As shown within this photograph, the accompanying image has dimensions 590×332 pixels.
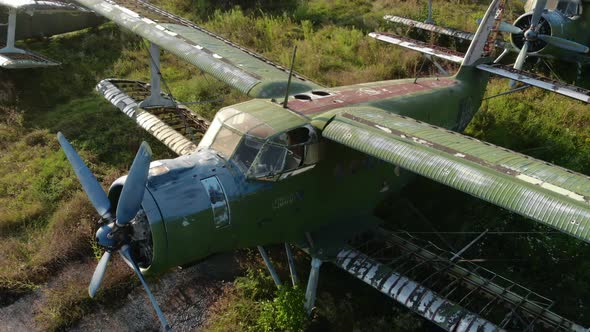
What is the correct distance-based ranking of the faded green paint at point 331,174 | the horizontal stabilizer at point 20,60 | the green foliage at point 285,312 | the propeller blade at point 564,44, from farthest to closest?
the horizontal stabilizer at point 20,60, the propeller blade at point 564,44, the green foliage at point 285,312, the faded green paint at point 331,174

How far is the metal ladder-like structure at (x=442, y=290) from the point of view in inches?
227

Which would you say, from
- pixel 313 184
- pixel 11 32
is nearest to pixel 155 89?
pixel 313 184

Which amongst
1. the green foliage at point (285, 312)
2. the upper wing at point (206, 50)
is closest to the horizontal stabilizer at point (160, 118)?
the upper wing at point (206, 50)

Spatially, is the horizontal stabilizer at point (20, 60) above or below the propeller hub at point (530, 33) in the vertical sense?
below

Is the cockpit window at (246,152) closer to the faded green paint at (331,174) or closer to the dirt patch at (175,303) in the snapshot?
the faded green paint at (331,174)

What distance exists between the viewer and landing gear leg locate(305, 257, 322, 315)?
6.72 m

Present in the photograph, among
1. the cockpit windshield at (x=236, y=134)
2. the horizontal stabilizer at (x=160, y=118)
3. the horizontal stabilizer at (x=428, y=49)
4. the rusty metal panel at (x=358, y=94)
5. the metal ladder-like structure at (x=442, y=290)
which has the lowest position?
the metal ladder-like structure at (x=442, y=290)

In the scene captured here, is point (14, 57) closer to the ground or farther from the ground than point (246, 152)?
closer to the ground

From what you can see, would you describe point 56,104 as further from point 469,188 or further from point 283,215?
point 469,188

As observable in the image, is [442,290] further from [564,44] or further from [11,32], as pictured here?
[11,32]

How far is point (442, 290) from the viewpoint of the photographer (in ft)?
20.6

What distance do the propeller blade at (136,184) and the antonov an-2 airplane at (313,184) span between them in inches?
0.4

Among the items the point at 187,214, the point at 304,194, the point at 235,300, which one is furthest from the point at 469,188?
the point at 235,300

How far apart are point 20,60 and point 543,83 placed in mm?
13640
